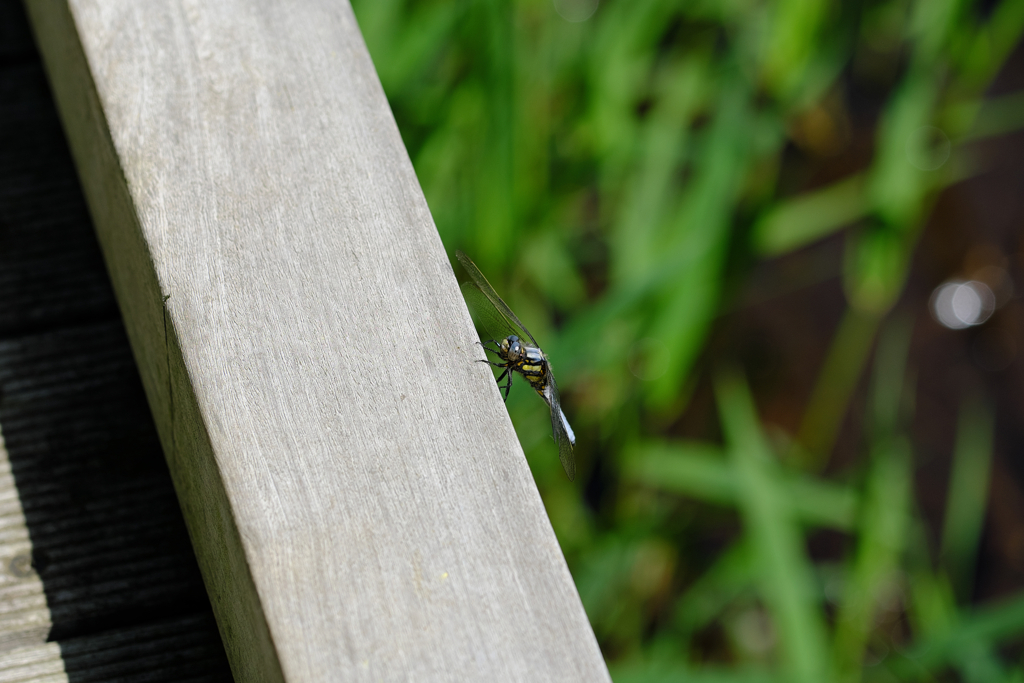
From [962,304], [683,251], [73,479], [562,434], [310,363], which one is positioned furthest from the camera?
[962,304]

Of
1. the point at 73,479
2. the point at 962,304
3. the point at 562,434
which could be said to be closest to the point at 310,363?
the point at 73,479

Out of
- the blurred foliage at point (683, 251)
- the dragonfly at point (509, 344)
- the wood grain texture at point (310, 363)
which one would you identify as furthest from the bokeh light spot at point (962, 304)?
Result: the wood grain texture at point (310, 363)

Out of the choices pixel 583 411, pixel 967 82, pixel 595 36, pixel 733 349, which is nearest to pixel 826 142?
pixel 967 82

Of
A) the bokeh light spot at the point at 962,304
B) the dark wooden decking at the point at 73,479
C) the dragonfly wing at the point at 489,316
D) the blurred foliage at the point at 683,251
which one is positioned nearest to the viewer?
the dark wooden decking at the point at 73,479

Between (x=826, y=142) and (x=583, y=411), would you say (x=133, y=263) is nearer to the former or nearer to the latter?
(x=583, y=411)

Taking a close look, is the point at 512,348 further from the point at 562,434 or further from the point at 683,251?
the point at 683,251

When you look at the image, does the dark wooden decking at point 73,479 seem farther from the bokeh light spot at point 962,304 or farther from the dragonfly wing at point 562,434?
the bokeh light spot at point 962,304
